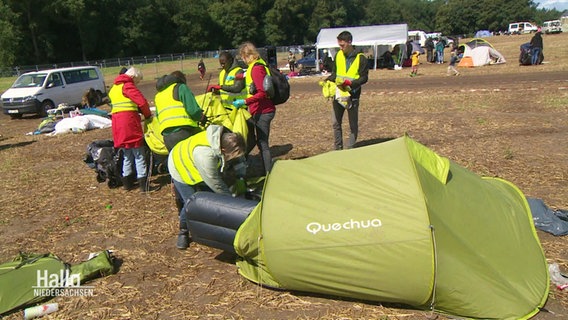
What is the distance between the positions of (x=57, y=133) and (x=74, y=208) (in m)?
6.69

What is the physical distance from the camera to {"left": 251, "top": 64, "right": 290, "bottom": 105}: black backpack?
5500mm

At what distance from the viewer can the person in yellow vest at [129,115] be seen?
232 inches

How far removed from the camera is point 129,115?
19.6 feet

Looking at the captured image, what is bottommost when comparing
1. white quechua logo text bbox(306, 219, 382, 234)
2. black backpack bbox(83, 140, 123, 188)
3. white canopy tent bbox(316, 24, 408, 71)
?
black backpack bbox(83, 140, 123, 188)

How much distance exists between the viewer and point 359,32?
87.5ft

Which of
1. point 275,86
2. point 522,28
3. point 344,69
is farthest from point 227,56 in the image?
point 522,28

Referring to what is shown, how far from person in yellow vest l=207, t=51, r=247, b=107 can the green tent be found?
2696mm

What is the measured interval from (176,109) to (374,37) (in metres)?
23.0

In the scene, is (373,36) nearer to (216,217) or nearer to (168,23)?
(216,217)

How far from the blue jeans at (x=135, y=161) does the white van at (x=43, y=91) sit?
1164 centimetres

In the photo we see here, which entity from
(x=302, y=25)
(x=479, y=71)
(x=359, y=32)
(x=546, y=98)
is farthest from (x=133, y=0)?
(x=546, y=98)

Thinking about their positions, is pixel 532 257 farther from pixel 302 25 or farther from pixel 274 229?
pixel 302 25

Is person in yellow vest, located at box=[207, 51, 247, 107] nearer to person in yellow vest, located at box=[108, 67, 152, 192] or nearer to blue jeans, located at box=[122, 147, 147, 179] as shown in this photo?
person in yellow vest, located at box=[108, 67, 152, 192]

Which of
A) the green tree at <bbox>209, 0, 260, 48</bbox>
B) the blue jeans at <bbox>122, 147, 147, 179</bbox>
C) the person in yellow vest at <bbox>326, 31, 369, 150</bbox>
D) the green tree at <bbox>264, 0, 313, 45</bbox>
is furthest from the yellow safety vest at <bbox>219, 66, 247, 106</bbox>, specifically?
the green tree at <bbox>264, 0, 313, 45</bbox>
